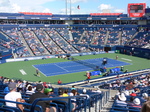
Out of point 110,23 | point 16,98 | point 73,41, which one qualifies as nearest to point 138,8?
point 110,23

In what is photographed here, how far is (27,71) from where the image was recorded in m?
31.3

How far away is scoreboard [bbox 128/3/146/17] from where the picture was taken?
5704cm

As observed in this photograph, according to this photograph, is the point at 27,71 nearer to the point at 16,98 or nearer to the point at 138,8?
the point at 16,98

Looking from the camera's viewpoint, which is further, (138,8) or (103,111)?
(138,8)

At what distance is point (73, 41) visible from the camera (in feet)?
189

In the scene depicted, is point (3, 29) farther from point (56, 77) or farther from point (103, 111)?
point (103, 111)

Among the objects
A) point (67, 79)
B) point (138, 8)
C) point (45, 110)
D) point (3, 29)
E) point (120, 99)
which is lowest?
point (67, 79)

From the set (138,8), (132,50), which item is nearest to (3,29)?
(132,50)

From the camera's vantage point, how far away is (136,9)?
57875 millimetres

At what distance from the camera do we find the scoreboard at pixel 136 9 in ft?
187

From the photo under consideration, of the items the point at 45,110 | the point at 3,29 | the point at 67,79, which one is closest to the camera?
the point at 45,110

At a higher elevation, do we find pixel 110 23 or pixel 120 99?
pixel 110 23

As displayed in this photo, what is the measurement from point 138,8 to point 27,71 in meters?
42.8

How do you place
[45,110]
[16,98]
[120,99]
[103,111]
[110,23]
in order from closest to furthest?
[45,110] < [16,98] < [120,99] < [103,111] < [110,23]
